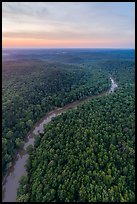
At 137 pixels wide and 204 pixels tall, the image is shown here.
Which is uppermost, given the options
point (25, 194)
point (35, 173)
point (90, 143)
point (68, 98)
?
point (68, 98)

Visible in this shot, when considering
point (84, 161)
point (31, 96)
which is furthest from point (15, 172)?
point (31, 96)

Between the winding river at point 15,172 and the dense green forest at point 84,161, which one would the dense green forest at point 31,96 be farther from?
the dense green forest at point 84,161

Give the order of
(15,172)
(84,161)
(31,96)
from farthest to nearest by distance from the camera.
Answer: (31,96) < (15,172) < (84,161)

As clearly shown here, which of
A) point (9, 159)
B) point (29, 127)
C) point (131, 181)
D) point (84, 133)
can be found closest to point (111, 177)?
point (131, 181)

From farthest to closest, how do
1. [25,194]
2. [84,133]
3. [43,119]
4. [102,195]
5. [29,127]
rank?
[43,119] < [29,127] < [84,133] < [25,194] < [102,195]

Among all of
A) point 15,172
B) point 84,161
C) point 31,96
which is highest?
point 31,96

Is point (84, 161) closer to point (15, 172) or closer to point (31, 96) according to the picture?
point (15, 172)

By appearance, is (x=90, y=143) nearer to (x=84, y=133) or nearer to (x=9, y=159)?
(x=84, y=133)
